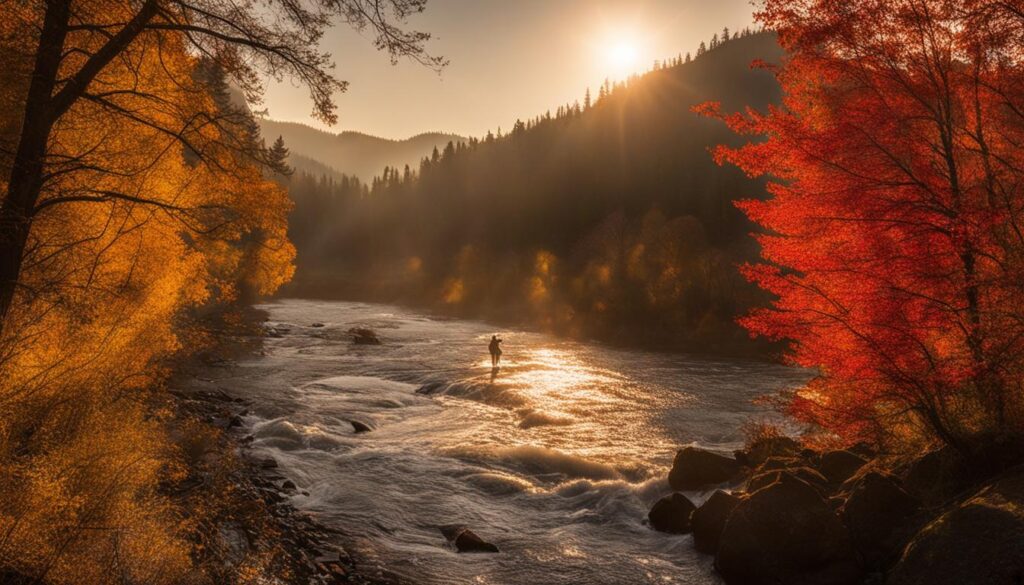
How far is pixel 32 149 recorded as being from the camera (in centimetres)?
539

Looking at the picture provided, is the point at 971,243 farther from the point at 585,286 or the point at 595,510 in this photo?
the point at 585,286

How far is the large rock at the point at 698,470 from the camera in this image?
13.2 metres

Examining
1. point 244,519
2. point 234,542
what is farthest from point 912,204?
point 244,519

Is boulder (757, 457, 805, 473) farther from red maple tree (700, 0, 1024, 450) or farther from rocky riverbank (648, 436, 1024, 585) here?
red maple tree (700, 0, 1024, 450)

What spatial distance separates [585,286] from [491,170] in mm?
83583

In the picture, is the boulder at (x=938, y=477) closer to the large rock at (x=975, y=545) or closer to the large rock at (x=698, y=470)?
the large rock at (x=975, y=545)

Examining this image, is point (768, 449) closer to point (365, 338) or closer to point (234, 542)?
point (234, 542)

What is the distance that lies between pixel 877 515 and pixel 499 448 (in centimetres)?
1030

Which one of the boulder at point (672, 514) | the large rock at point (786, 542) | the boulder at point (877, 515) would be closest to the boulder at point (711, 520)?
the boulder at point (672, 514)

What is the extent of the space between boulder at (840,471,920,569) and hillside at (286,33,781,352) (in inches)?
1367

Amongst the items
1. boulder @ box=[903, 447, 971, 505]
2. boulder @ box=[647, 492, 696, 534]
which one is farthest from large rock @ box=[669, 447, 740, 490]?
boulder @ box=[903, 447, 971, 505]

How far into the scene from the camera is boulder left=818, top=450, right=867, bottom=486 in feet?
37.5

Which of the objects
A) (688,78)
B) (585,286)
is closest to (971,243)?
(585,286)

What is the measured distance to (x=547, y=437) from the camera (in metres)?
17.8
